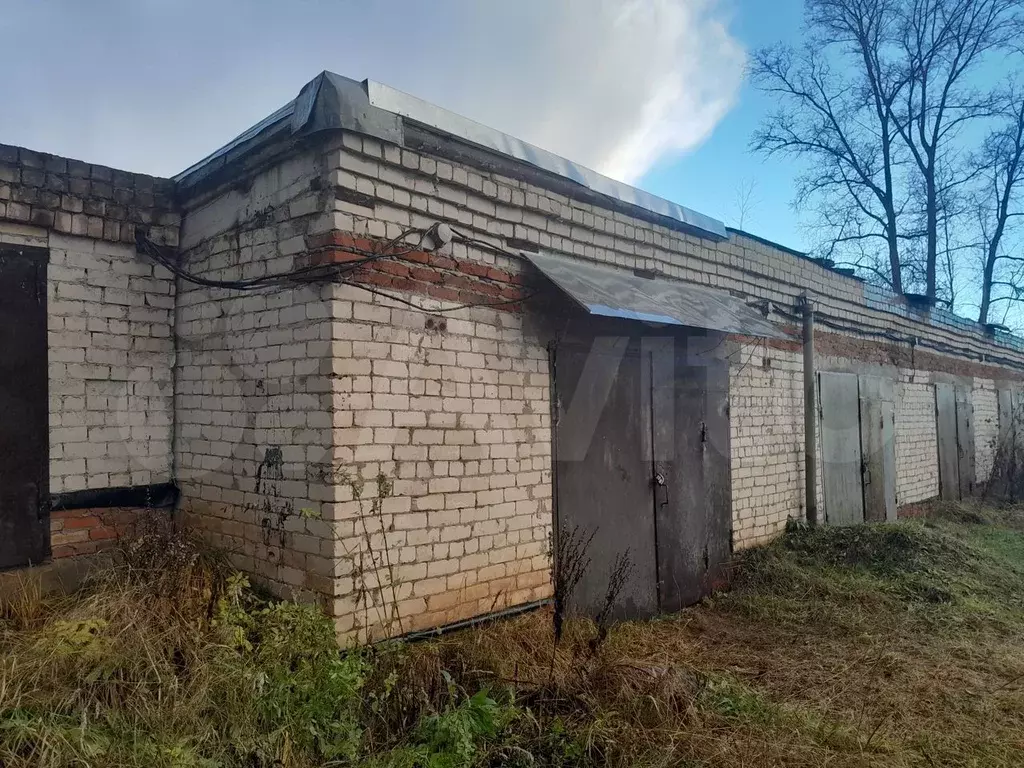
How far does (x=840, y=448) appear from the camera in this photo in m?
7.82

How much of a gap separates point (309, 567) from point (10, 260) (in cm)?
247

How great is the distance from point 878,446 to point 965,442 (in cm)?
391

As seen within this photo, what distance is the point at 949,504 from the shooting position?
9.90 meters

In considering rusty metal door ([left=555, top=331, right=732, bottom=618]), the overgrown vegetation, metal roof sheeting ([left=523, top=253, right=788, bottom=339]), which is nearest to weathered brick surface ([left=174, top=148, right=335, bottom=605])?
the overgrown vegetation

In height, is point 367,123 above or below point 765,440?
above

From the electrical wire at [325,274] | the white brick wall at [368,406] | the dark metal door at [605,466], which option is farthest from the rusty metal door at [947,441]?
the electrical wire at [325,274]

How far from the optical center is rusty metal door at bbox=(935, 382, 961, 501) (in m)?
10.4

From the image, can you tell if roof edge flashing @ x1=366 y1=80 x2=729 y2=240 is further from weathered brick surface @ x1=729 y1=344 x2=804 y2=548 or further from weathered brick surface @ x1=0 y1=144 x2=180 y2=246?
weathered brick surface @ x1=0 y1=144 x2=180 y2=246

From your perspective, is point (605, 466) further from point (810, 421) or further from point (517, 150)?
point (810, 421)

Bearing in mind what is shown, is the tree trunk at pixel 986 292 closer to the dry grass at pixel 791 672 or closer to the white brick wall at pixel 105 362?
the dry grass at pixel 791 672

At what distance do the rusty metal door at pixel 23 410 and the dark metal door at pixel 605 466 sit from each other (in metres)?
3.12

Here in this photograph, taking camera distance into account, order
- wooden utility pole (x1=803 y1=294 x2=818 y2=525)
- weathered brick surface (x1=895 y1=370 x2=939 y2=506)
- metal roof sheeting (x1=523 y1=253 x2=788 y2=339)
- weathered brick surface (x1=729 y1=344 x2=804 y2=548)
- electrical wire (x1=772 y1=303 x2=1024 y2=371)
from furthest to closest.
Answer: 1. weathered brick surface (x1=895 y1=370 x2=939 y2=506)
2. electrical wire (x1=772 y1=303 x2=1024 y2=371)
3. wooden utility pole (x1=803 y1=294 x2=818 y2=525)
4. weathered brick surface (x1=729 y1=344 x2=804 y2=548)
5. metal roof sheeting (x1=523 y1=253 x2=788 y2=339)

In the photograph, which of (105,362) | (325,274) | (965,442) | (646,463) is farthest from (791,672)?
(965,442)

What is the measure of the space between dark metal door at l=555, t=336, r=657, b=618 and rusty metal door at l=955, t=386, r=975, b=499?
27.6 ft
